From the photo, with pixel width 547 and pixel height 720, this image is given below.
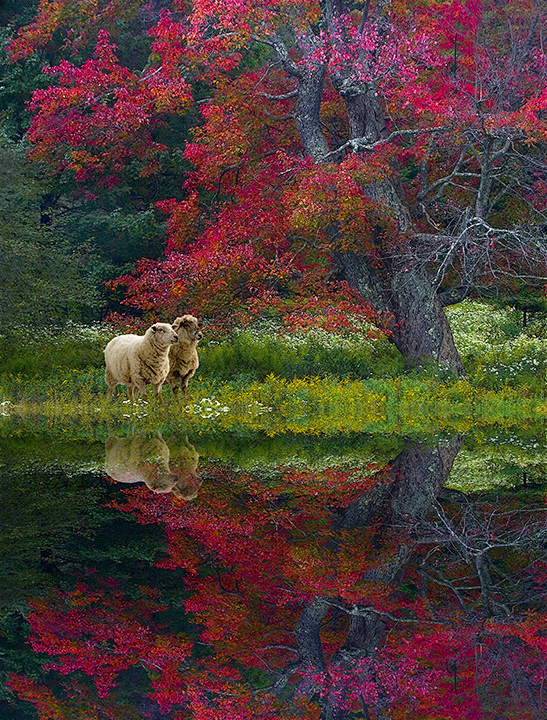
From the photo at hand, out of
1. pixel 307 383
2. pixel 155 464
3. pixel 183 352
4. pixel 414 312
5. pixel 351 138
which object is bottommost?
pixel 307 383

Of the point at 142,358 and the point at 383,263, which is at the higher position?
the point at 383,263

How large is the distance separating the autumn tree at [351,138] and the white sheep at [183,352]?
2.86 metres

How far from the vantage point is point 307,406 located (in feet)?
49.4

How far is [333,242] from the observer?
1786 cm

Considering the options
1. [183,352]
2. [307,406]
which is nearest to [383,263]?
[307,406]

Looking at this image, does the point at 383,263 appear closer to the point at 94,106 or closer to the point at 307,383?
the point at 307,383

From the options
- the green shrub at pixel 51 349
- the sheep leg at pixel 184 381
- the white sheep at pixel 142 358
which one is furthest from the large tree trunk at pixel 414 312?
the green shrub at pixel 51 349

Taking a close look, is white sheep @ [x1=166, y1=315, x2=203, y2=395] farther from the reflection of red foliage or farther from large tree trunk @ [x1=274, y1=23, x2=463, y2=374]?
the reflection of red foliage

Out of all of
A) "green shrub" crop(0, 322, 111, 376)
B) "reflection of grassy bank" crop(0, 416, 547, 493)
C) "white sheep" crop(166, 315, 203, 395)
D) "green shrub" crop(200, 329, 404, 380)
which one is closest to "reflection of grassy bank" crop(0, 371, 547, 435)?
"white sheep" crop(166, 315, 203, 395)

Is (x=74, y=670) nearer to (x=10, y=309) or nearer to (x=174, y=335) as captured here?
(x=174, y=335)

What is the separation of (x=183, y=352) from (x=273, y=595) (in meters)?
10.4

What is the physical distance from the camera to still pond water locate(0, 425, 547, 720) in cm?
308

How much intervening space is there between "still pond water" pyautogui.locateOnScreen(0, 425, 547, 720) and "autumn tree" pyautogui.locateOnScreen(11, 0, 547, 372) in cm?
938

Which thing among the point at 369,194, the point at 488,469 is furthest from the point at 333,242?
the point at 488,469
